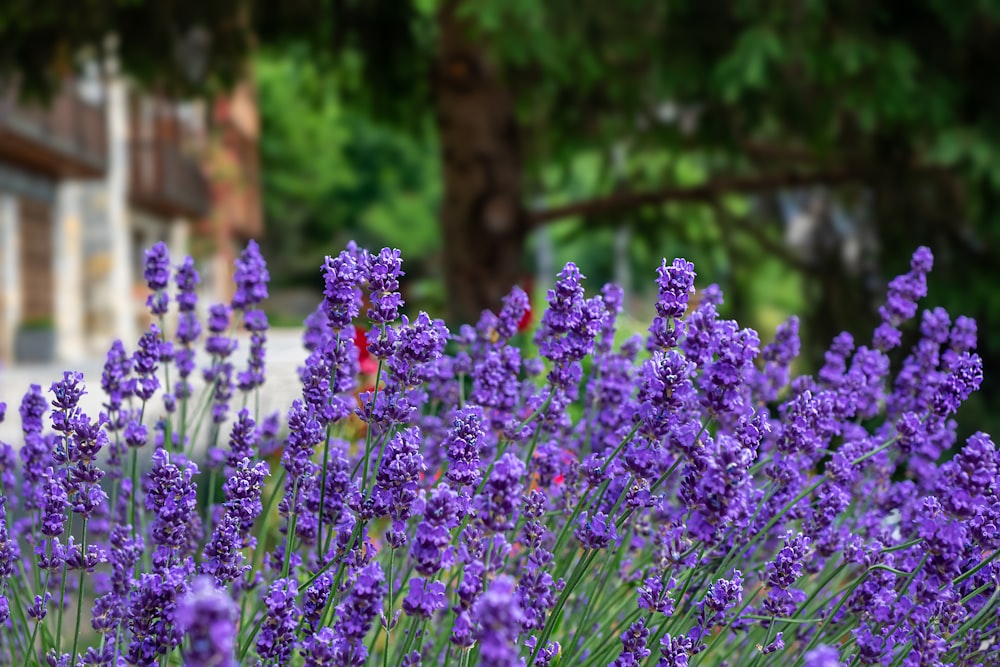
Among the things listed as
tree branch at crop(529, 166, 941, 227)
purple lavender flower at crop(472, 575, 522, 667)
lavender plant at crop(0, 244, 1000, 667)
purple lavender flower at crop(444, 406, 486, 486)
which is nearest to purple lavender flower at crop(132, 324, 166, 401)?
lavender plant at crop(0, 244, 1000, 667)

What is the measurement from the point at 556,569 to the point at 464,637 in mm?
957

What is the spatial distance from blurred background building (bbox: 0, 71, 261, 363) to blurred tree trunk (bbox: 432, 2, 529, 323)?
1079 centimetres

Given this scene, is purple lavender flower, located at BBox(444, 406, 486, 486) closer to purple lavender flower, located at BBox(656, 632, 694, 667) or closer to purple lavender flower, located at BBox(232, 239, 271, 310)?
purple lavender flower, located at BBox(656, 632, 694, 667)

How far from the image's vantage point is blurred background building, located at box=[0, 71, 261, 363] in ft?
62.0

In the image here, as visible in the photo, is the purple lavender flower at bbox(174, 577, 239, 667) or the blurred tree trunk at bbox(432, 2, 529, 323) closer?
the purple lavender flower at bbox(174, 577, 239, 667)

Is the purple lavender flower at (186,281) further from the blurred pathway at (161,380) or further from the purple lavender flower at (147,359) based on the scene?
the blurred pathway at (161,380)

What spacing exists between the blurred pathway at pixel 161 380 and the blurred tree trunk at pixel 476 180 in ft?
3.93

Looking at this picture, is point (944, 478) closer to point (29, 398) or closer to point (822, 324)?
point (29, 398)

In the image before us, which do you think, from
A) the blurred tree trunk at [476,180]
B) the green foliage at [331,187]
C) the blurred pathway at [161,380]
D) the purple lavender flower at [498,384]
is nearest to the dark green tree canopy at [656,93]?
the blurred tree trunk at [476,180]

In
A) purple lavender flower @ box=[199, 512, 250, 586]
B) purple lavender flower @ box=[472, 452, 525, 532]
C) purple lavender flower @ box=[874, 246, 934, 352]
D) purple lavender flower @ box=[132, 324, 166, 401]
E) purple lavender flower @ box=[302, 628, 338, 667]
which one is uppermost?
purple lavender flower @ box=[874, 246, 934, 352]

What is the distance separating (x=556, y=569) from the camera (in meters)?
2.47

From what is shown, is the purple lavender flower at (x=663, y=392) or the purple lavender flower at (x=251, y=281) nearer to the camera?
the purple lavender flower at (x=663, y=392)

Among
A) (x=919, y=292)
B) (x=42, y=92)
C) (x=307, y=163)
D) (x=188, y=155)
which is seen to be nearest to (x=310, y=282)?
(x=307, y=163)

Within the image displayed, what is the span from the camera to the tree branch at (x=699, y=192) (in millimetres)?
7965
